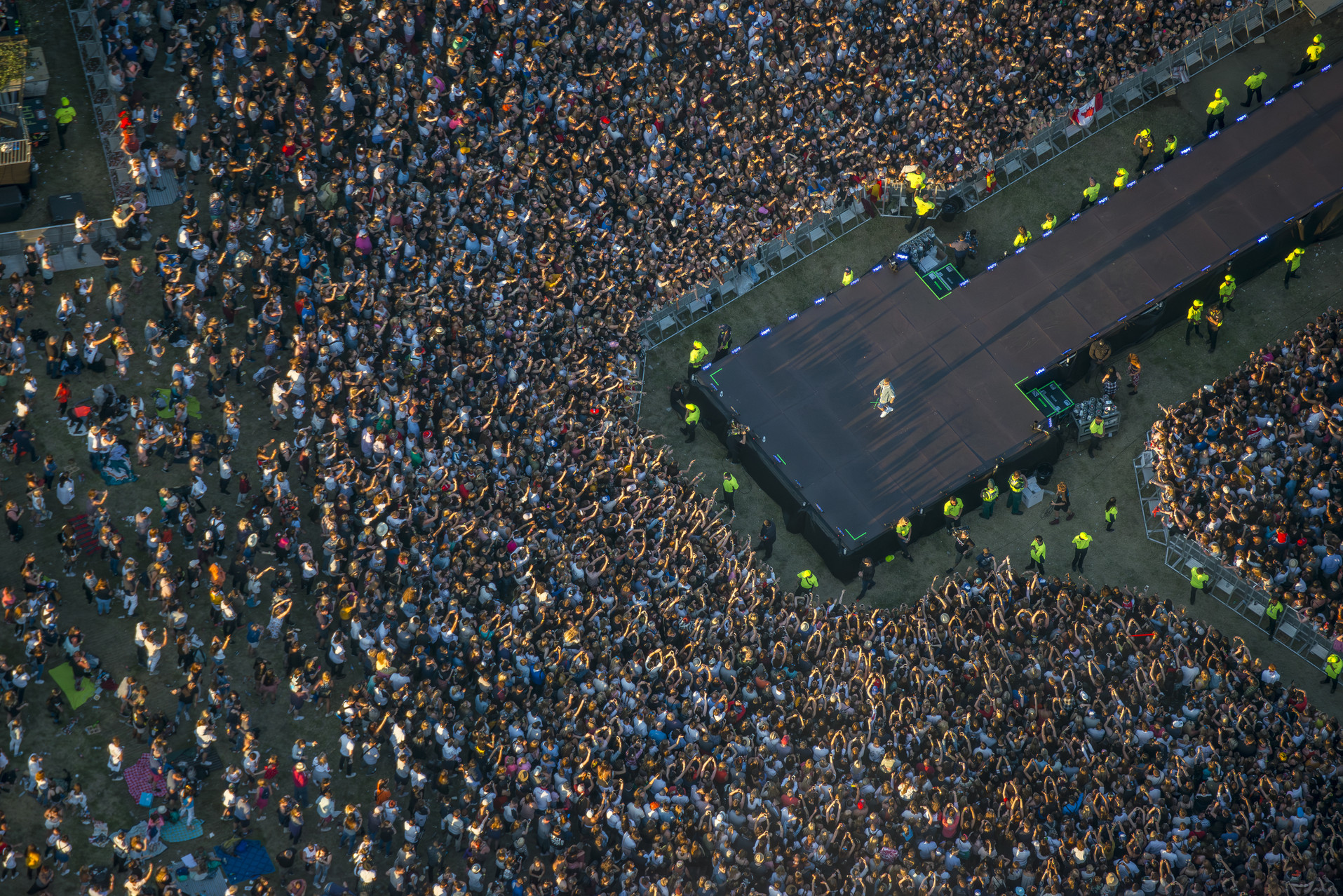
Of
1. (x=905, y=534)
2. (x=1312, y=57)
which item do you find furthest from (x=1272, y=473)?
(x=1312, y=57)

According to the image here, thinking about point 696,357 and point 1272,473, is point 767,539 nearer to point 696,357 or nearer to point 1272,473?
point 696,357

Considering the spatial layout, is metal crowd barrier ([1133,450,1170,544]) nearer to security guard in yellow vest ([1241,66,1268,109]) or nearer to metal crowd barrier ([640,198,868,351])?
metal crowd barrier ([640,198,868,351])

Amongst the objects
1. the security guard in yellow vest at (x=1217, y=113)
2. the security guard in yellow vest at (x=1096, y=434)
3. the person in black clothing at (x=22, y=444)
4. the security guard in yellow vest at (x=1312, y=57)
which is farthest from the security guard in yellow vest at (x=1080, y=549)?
the person in black clothing at (x=22, y=444)

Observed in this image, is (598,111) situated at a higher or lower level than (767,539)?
higher

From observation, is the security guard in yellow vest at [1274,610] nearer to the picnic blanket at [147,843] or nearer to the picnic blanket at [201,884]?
the picnic blanket at [201,884]

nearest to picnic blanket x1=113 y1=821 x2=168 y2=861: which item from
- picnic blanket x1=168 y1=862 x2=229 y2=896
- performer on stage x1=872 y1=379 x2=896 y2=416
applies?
picnic blanket x1=168 y1=862 x2=229 y2=896

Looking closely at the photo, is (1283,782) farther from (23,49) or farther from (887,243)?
(23,49)
